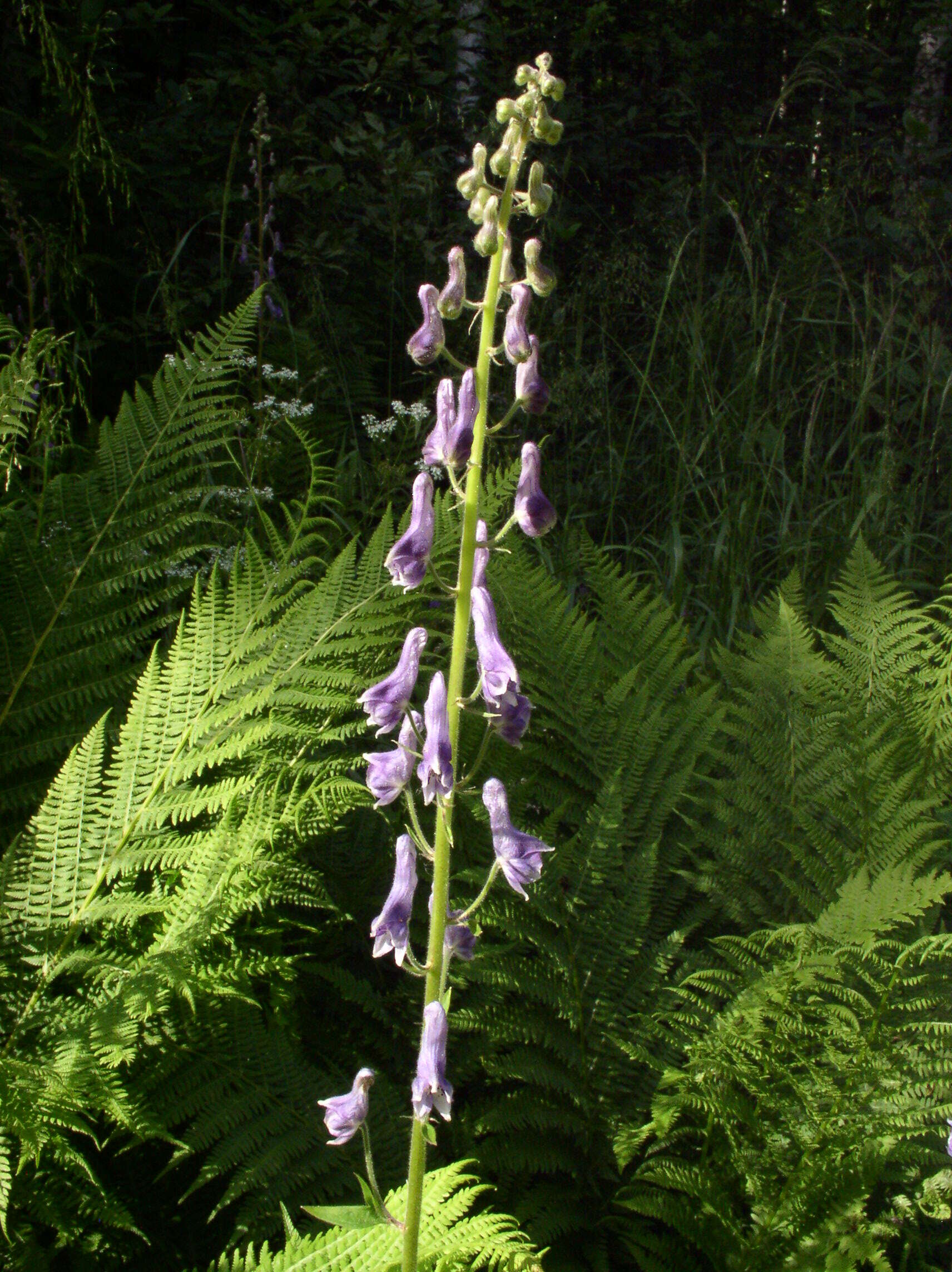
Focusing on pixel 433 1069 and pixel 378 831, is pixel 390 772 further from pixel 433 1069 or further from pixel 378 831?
pixel 378 831

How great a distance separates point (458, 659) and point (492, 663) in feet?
0.23

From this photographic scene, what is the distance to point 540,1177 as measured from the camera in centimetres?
190

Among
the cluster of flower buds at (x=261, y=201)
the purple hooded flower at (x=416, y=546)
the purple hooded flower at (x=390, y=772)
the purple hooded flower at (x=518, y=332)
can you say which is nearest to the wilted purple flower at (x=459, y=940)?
the purple hooded flower at (x=390, y=772)

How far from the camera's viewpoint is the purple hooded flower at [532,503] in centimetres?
123

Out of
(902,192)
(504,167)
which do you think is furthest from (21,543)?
(902,192)

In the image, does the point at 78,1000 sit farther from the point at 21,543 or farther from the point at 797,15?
the point at 797,15

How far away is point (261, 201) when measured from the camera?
150 inches

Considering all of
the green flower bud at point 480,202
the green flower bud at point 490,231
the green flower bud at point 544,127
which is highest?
the green flower bud at point 544,127

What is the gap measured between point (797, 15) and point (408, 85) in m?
3.42

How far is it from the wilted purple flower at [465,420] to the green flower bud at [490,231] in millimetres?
143

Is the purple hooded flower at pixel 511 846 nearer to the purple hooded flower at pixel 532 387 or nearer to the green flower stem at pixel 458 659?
the green flower stem at pixel 458 659

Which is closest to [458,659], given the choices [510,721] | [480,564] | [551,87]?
[510,721]

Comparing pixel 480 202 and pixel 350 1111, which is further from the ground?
pixel 480 202

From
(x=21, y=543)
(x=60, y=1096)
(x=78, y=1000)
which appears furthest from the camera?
(x=21, y=543)
